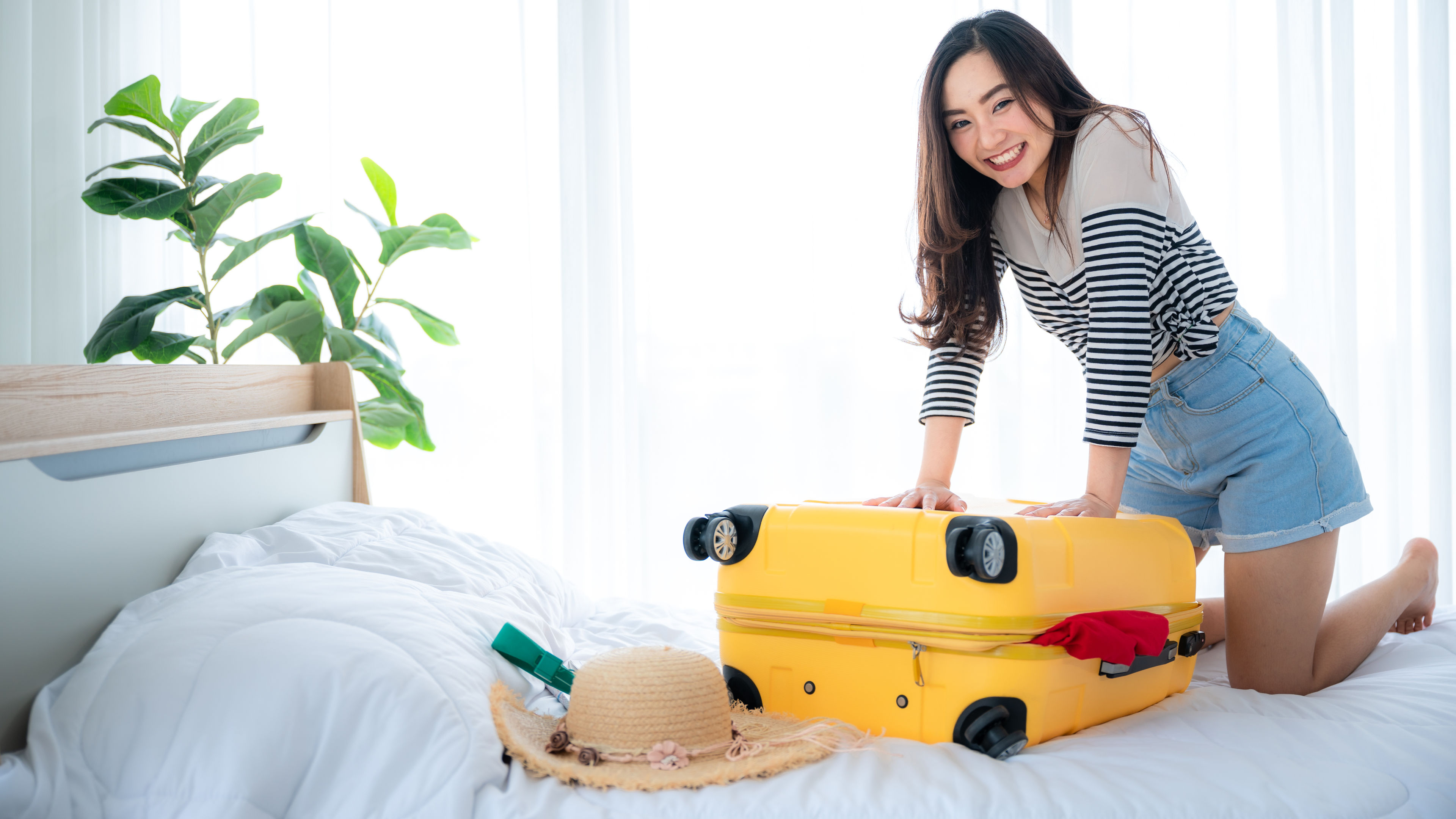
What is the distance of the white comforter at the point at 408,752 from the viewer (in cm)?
68

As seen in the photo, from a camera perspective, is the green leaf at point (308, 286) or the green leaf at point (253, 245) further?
the green leaf at point (308, 286)

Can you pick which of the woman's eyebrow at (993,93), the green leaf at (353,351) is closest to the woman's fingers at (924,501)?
the woman's eyebrow at (993,93)

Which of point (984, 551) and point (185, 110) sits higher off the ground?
point (185, 110)

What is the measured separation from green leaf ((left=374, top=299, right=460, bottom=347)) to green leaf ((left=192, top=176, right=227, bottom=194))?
1.37 feet

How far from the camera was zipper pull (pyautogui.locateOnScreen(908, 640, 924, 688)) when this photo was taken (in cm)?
83

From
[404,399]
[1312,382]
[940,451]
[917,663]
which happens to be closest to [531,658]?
[917,663]

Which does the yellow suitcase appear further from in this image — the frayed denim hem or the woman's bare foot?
the woman's bare foot

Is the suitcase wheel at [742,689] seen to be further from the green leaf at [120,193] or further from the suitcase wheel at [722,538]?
the green leaf at [120,193]

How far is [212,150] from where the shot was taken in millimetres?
1878

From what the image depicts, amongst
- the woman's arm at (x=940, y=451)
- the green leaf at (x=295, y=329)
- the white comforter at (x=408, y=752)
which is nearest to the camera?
the white comforter at (x=408, y=752)

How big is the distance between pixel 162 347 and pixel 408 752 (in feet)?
5.21

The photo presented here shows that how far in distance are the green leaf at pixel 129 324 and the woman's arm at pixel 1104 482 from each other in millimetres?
1860

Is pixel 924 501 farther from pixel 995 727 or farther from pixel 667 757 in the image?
pixel 667 757

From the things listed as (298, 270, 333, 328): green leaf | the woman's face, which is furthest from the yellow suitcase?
(298, 270, 333, 328): green leaf
